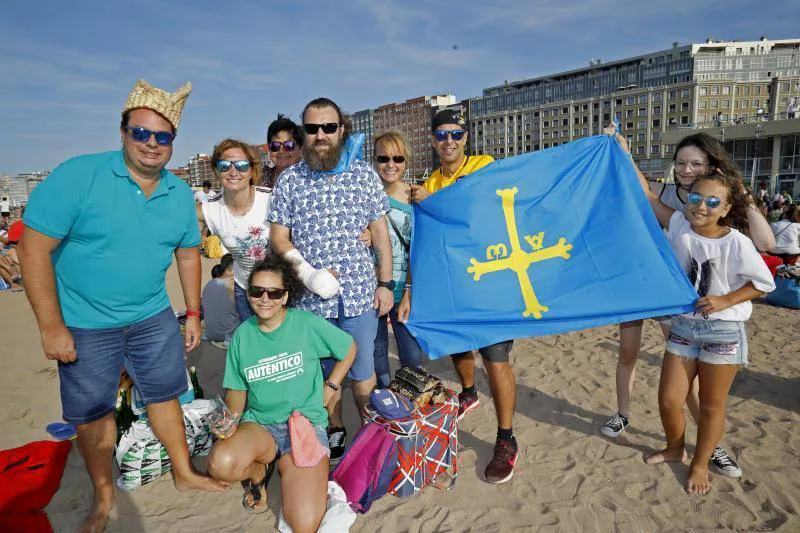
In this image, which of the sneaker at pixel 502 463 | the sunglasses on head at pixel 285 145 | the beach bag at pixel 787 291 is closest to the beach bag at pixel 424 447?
the sneaker at pixel 502 463

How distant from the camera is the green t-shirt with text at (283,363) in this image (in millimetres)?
2936

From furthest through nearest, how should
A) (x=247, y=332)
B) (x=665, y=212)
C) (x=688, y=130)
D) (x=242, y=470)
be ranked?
(x=688, y=130)
(x=665, y=212)
(x=247, y=332)
(x=242, y=470)

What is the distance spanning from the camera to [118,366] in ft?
9.48

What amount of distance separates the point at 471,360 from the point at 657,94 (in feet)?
344

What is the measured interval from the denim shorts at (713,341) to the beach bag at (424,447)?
1.53 metres

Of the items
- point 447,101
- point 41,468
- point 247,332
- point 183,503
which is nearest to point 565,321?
point 247,332

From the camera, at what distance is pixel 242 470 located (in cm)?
278

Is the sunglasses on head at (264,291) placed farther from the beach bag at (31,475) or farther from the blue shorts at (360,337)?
the beach bag at (31,475)

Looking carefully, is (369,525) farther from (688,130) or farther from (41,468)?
(688,130)

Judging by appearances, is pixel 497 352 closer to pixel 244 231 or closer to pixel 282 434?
pixel 282 434

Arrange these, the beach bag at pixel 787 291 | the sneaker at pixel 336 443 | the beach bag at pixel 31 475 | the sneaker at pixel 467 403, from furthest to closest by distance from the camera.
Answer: the beach bag at pixel 787 291, the sneaker at pixel 467 403, the sneaker at pixel 336 443, the beach bag at pixel 31 475

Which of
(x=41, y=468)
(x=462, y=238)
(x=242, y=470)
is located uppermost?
(x=462, y=238)

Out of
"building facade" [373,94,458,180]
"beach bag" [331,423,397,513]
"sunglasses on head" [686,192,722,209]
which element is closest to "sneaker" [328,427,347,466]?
"beach bag" [331,423,397,513]

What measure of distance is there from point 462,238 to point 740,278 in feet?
5.59
